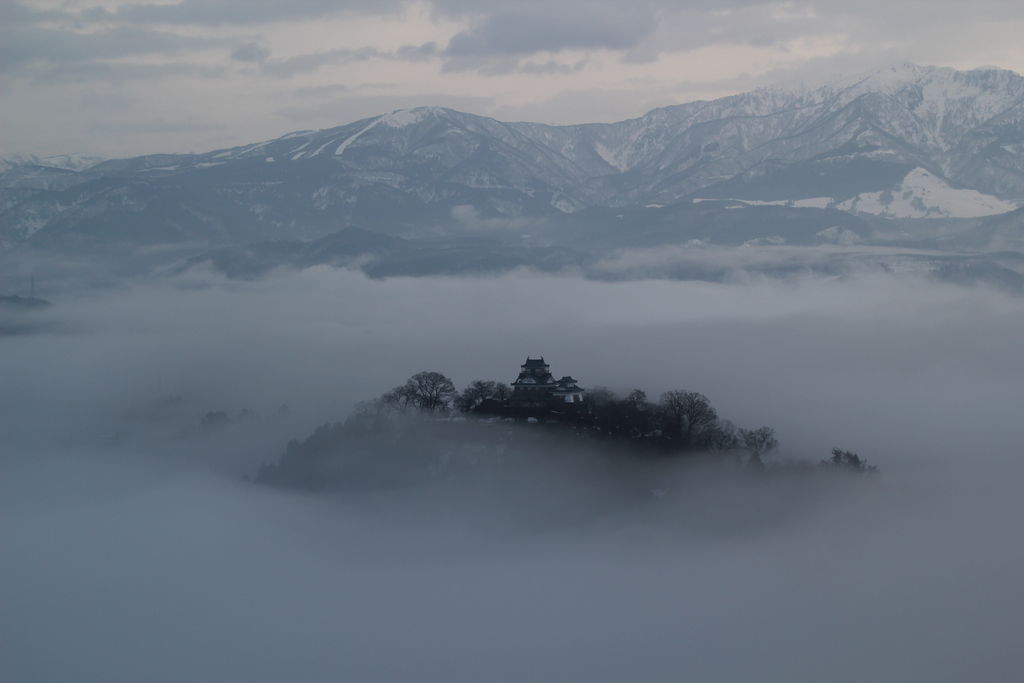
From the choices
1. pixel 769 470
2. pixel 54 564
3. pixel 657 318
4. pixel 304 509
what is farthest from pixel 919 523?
pixel 657 318

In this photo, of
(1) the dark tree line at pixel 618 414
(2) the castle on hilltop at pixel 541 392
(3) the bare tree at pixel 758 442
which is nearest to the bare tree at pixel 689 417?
(1) the dark tree line at pixel 618 414

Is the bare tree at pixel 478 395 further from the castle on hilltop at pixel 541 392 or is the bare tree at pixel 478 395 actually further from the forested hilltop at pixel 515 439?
the castle on hilltop at pixel 541 392

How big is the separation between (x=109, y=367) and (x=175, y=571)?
217ft

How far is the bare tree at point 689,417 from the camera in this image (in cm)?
5706

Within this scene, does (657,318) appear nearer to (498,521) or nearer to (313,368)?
(313,368)

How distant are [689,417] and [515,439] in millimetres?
7601

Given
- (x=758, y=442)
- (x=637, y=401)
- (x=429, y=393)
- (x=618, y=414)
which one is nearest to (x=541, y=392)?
(x=637, y=401)

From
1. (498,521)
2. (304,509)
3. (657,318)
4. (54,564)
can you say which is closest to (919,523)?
(498,521)

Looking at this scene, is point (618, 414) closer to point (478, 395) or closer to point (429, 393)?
point (478, 395)

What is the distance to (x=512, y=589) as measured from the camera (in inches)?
1955

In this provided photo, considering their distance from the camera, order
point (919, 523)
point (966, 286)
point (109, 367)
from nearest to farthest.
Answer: point (919, 523)
point (109, 367)
point (966, 286)

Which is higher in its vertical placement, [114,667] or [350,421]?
[350,421]

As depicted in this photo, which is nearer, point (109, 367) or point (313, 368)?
point (313, 368)

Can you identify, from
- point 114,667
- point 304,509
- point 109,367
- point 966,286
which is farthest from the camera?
point 966,286
